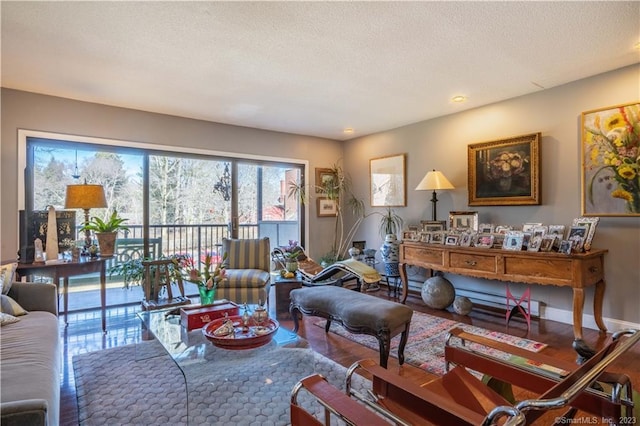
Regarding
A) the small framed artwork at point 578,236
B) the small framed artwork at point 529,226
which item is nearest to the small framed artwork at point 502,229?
the small framed artwork at point 529,226

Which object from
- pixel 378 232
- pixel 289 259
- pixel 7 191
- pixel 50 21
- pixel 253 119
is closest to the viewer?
pixel 50 21

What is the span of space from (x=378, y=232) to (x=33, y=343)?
4.49 meters

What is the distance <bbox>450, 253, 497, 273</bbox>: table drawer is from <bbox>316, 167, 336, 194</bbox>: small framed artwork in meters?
2.68

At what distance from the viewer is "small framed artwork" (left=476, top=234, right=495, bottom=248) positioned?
3.59 metres

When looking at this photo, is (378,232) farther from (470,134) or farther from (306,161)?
(470,134)

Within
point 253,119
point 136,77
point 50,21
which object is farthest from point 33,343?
point 253,119

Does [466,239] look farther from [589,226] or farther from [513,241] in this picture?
[589,226]

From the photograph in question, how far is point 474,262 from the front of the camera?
3627 mm

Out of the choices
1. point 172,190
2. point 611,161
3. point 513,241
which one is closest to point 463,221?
point 513,241

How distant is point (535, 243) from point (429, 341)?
142 cm

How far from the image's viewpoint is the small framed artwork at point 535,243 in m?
3.24

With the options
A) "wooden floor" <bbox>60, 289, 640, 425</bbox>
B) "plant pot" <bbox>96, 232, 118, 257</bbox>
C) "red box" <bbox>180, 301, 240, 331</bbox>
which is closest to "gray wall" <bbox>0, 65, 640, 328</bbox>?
"wooden floor" <bbox>60, 289, 640, 425</bbox>

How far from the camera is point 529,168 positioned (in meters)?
3.75

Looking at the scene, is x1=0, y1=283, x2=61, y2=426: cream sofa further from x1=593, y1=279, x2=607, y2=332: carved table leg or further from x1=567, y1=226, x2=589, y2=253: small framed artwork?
x1=593, y1=279, x2=607, y2=332: carved table leg
